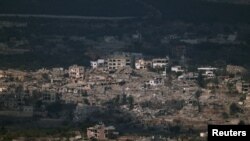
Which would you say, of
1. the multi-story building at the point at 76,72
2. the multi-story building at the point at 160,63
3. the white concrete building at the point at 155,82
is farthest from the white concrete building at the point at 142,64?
the white concrete building at the point at 155,82

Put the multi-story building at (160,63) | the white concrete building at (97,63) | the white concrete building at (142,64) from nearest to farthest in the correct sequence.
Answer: the white concrete building at (97,63)
the white concrete building at (142,64)
the multi-story building at (160,63)

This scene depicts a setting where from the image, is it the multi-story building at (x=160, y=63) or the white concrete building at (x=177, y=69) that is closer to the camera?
the white concrete building at (x=177, y=69)

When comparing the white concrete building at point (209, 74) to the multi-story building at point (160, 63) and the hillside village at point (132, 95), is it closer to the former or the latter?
the hillside village at point (132, 95)

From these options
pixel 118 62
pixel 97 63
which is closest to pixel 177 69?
pixel 118 62

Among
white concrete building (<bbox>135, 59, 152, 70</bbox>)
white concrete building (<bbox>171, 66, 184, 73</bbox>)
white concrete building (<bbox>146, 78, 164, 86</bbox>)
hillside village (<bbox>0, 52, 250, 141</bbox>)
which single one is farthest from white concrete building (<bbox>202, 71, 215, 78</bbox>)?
white concrete building (<bbox>135, 59, 152, 70</bbox>)

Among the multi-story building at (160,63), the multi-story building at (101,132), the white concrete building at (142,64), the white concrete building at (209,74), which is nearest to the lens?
the multi-story building at (101,132)

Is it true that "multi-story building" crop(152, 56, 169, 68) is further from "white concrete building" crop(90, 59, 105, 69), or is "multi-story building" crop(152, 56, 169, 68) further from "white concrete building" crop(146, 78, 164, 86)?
"white concrete building" crop(146, 78, 164, 86)

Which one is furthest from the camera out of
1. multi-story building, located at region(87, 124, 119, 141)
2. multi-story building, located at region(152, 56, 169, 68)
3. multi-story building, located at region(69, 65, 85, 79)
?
multi-story building, located at region(152, 56, 169, 68)

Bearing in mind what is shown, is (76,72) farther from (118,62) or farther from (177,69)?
(177,69)

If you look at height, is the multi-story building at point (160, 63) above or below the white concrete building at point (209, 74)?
above
